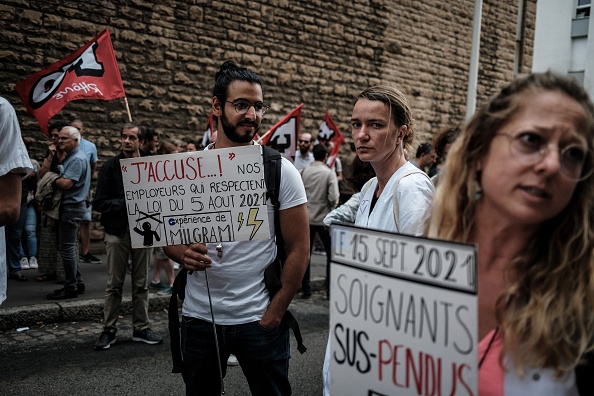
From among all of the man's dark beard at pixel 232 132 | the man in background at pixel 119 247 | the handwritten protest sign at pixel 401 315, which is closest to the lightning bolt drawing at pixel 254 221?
the man's dark beard at pixel 232 132

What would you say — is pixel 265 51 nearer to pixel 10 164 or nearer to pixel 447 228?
pixel 10 164

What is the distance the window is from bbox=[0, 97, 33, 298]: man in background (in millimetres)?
12604

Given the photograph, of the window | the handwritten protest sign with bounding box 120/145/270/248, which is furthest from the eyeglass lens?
the window

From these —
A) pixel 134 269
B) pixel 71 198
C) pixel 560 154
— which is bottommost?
pixel 134 269

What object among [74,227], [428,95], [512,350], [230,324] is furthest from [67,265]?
[428,95]

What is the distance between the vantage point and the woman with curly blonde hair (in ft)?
4.58

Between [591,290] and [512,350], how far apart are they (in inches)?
9.7

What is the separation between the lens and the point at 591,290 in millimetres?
1438

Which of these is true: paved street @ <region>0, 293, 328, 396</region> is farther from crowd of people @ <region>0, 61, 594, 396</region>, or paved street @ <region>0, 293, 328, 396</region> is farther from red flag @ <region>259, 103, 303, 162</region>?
red flag @ <region>259, 103, 303, 162</region>

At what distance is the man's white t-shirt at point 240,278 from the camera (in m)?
2.66

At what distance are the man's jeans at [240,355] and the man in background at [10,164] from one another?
0.93 meters

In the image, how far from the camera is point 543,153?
1434mm

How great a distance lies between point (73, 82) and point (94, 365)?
2952mm

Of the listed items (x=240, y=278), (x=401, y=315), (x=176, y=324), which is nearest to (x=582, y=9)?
(x=240, y=278)
